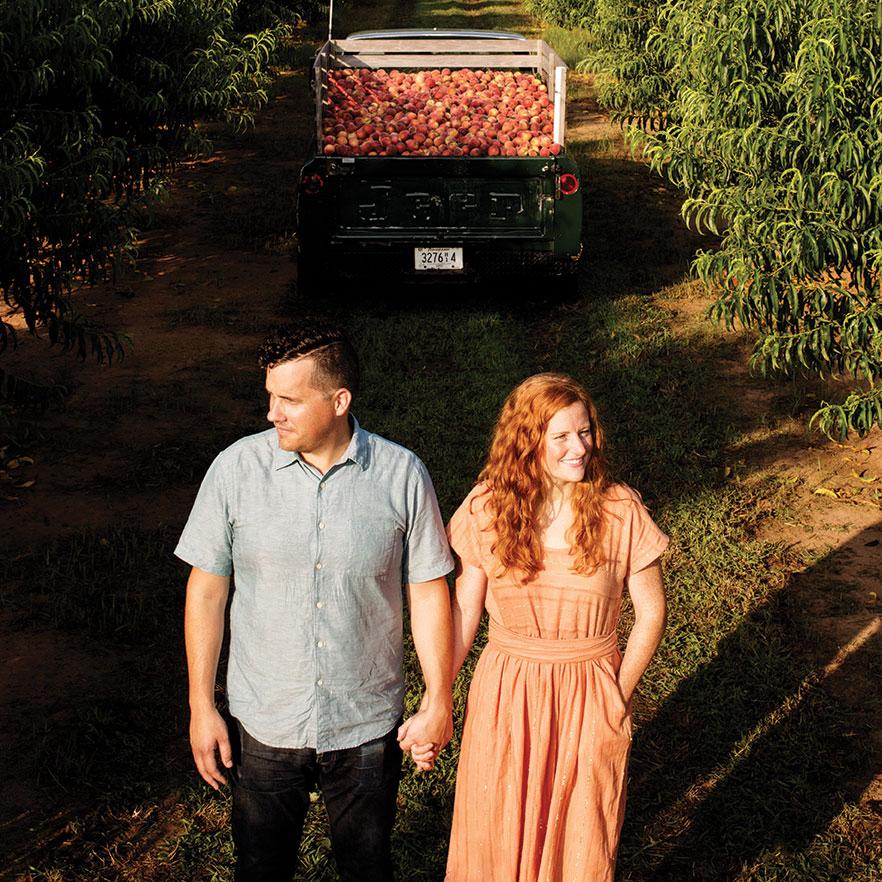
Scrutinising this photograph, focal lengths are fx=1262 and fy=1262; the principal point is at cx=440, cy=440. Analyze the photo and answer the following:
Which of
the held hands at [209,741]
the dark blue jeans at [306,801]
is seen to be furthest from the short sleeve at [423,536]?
the held hands at [209,741]

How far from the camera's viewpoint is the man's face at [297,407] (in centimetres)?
323

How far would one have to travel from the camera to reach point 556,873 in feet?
11.6

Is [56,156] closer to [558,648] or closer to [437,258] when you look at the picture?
[437,258]

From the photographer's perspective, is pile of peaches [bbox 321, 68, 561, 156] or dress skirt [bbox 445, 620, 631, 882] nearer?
dress skirt [bbox 445, 620, 631, 882]

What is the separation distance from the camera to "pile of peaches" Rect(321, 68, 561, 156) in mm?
10984

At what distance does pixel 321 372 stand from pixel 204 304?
8.66 m

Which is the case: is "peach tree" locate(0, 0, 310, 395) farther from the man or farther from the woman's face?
the woman's face

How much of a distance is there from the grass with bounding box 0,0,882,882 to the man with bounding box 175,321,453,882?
1.19 m

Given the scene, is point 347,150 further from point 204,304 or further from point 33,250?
point 33,250

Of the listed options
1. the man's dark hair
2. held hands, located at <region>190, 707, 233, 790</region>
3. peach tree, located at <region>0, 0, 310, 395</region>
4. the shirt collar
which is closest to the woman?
the shirt collar

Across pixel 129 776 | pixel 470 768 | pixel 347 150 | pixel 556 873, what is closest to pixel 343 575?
pixel 470 768

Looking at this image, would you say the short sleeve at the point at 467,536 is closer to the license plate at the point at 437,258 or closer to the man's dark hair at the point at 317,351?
the man's dark hair at the point at 317,351

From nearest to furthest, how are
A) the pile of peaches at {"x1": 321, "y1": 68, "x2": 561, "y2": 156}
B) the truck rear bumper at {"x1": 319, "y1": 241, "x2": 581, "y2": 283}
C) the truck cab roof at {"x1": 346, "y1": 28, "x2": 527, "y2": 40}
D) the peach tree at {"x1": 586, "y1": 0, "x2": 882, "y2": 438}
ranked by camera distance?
the peach tree at {"x1": 586, "y1": 0, "x2": 882, "y2": 438} < the truck rear bumper at {"x1": 319, "y1": 241, "x2": 581, "y2": 283} < the pile of peaches at {"x1": 321, "y1": 68, "x2": 561, "y2": 156} < the truck cab roof at {"x1": 346, "y1": 28, "x2": 527, "y2": 40}

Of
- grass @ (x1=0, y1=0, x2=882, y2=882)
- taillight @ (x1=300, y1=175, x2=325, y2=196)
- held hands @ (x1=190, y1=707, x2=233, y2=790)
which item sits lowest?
Answer: grass @ (x1=0, y1=0, x2=882, y2=882)
